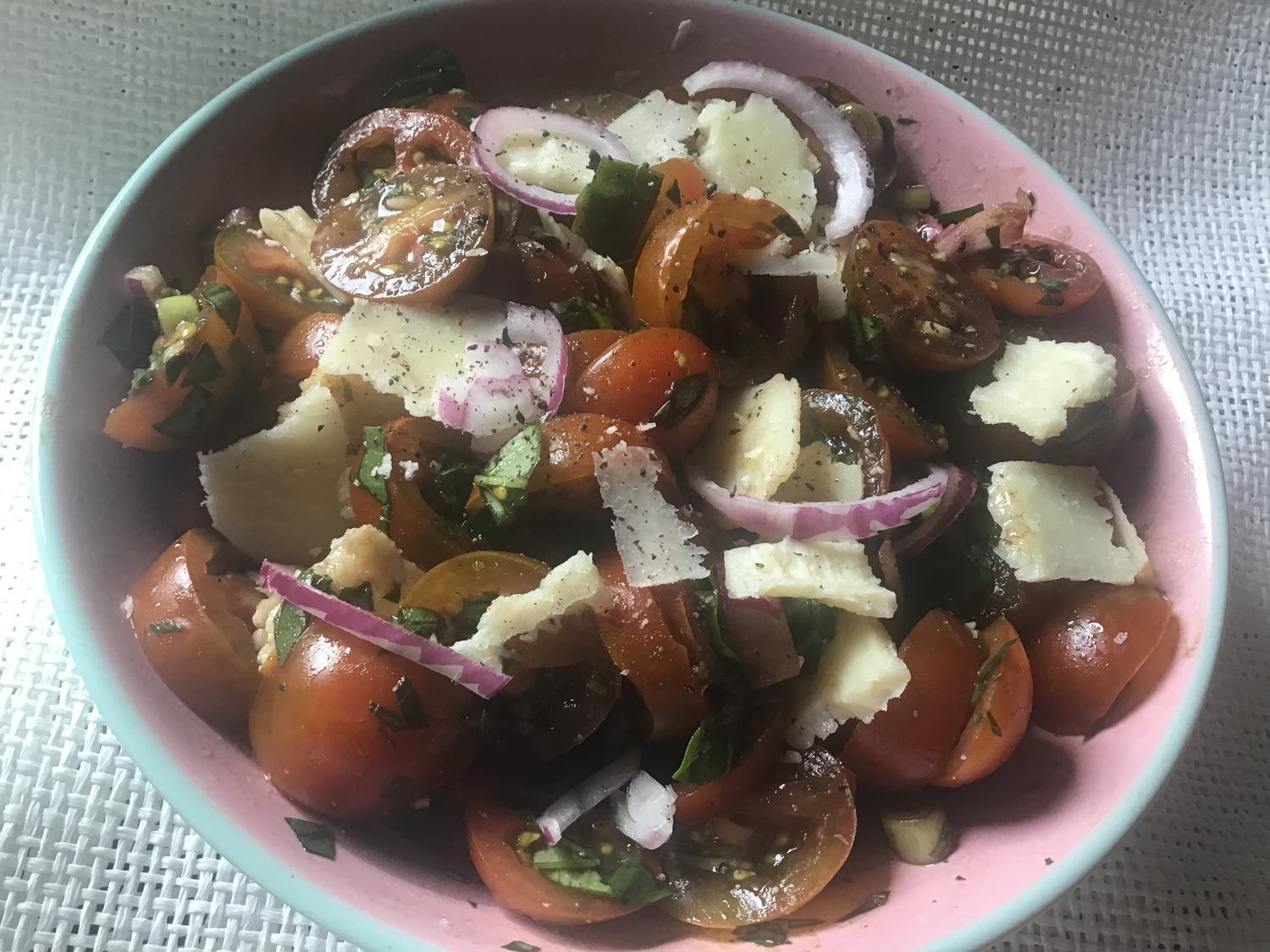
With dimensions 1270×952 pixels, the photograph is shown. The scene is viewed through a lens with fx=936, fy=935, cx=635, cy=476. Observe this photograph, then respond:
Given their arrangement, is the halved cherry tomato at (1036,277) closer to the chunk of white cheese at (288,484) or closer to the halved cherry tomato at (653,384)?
the halved cherry tomato at (653,384)

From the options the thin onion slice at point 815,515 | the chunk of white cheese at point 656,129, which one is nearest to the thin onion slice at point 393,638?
the thin onion slice at point 815,515

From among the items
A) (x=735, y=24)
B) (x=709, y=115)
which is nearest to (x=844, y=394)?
(x=709, y=115)

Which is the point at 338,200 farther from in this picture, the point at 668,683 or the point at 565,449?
the point at 668,683

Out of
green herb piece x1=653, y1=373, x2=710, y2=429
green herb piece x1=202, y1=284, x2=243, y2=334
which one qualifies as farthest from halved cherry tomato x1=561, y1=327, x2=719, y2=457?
green herb piece x1=202, y1=284, x2=243, y2=334

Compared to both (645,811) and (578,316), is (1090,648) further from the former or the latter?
(578,316)

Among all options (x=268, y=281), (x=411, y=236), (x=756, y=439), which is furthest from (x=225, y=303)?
(x=756, y=439)

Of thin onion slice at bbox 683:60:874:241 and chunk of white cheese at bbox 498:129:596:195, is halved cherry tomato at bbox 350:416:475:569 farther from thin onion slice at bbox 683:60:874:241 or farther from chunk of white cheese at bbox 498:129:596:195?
thin onion slice at bbox 683:60:874:241
